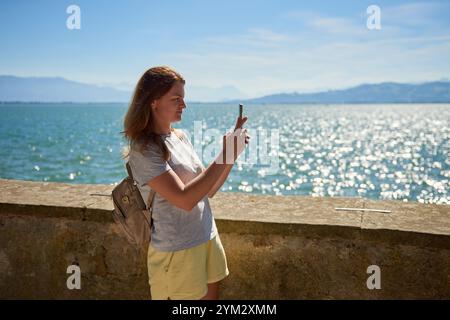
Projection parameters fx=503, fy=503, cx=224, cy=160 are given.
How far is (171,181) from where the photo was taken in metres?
2.01

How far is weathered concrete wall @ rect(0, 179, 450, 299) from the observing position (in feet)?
8.46

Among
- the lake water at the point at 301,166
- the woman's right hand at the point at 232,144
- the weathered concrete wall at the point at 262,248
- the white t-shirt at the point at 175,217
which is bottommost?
the lake water at the point at 301,166

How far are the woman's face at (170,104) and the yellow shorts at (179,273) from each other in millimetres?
567

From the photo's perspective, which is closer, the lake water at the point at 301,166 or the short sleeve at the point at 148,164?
the short sleeve at the point at 148,164

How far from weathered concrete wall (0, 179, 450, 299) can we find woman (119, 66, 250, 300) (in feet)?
2.00

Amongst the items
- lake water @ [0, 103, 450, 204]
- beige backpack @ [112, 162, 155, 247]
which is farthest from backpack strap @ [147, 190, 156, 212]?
lake water @ [0, 103, 450, 204]

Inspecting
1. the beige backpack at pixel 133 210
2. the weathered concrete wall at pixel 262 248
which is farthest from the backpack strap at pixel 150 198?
the weathered concrete wall at pixel 262 248

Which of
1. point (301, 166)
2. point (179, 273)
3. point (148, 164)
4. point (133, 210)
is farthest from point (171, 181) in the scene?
point (301, 166)

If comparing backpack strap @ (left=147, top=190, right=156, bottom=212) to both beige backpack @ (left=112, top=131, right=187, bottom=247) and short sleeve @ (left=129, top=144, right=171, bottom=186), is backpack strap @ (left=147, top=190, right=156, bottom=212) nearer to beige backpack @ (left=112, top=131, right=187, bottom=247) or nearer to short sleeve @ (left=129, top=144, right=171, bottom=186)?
beige backpack @ (left=112, top=131, right=187, bottom=247)

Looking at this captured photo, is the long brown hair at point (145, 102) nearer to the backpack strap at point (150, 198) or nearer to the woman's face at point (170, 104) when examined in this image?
the woman's face at point (170, 104)

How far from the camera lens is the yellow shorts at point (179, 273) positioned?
2.14m

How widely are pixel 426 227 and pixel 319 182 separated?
34189 mm

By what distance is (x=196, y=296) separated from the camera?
2174 millimetres
